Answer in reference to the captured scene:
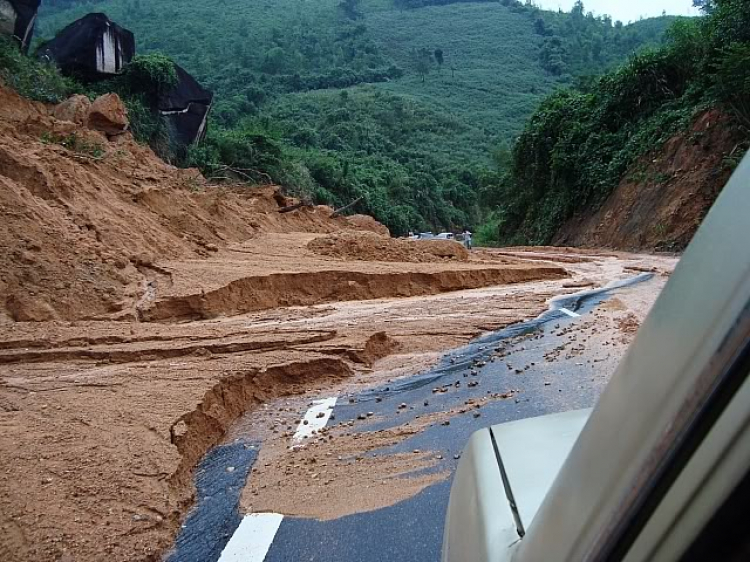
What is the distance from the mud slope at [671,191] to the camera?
17.8 m

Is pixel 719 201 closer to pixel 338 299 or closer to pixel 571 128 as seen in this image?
pixel 338 299

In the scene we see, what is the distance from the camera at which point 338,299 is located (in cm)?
1095

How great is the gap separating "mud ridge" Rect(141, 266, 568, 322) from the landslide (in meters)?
0.77

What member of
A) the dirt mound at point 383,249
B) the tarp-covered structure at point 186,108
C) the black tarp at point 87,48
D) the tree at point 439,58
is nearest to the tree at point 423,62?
the tree at point 439,58

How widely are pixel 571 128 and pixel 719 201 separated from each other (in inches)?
1059

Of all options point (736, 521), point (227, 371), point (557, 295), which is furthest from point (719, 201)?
point (557, 295)

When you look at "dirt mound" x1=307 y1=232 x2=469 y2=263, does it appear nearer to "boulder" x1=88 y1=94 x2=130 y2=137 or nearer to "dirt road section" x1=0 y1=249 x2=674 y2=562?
"dirt road section" x1=0 y1=249 x2=674 y2=562

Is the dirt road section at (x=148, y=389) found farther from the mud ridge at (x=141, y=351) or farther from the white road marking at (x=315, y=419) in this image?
the white road marking at (x=315, y=419)

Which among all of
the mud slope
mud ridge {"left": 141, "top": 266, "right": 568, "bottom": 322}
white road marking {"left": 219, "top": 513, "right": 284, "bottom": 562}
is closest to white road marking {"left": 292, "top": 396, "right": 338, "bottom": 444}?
white road marking {"left": 219, "top": 513, "right": 284, "bottom": 562}

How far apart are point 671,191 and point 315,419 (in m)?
17.8

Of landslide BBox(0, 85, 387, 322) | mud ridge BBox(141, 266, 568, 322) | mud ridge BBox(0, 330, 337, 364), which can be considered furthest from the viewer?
mud ridge BBox(141, 266, 568, 322)

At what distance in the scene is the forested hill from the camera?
4294 cm

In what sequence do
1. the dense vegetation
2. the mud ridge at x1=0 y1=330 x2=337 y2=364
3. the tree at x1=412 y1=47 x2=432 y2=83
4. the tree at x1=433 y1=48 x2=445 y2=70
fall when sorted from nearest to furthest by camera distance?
the mud ridge at x1=0 y1=330 x2=337 y2=364 → the dense vegetation → the tree at x1=412 y1=47 x2=432 y2=83 → the tree at x1=433 y1=48 x2=445 y2=70

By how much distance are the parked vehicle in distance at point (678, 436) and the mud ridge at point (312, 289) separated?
8.63 m
